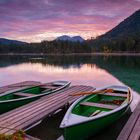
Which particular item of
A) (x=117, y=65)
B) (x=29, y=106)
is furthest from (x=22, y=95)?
(x=117, y=65)

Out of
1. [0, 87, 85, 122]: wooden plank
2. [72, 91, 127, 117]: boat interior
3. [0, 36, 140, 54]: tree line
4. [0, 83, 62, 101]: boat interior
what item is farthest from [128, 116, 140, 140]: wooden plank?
[0, 36, 140, 54]: tree line

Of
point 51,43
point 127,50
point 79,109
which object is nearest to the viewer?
point 79,109

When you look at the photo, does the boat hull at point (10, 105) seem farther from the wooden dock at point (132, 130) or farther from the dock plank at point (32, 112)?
the wooden dock at point (132, 130)

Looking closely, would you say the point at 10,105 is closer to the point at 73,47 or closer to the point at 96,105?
the point at 96,105

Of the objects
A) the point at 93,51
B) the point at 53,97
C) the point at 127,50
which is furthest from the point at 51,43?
the point at 53,97

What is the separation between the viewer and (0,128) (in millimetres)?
6586

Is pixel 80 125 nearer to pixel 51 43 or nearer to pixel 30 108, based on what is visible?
pixel 30 108

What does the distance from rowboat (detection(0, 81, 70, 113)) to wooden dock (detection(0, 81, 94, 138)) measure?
467 mm

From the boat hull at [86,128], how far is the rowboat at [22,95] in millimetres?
3885

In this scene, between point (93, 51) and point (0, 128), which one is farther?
point (93, 51)

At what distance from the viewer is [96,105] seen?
8.85 m

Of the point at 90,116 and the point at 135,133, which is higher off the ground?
the point at 135,133

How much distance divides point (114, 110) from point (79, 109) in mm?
1543

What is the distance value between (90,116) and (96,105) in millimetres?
507
